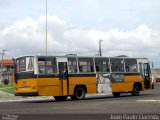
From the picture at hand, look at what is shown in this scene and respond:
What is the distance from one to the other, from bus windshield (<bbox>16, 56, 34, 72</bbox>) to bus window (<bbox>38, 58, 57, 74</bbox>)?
55 centimetres

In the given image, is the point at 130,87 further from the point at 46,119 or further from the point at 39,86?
the point at 46,119

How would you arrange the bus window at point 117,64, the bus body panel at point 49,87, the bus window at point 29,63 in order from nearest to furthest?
the bus body panel at point 49,87 → the bus window at point 29,63 → the bus window at point 117,64

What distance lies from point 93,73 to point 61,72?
2.99 m

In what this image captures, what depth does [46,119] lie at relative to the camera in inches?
640

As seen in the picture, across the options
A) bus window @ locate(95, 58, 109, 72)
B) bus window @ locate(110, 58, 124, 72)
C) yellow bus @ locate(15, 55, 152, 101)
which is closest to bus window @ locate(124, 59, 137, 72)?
yellow bus @ locate(15, 55, 152, 101)

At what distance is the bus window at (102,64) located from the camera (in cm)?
3320

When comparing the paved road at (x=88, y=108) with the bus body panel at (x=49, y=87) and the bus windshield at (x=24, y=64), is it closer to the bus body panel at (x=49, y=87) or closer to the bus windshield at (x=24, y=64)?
the bus body panel at (x=49, y=87)

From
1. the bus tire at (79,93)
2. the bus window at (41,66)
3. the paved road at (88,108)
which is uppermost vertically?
the bus window at (41,66)

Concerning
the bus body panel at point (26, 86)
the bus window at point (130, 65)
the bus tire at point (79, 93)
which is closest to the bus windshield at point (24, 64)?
the bus body panel at point (26, 86)

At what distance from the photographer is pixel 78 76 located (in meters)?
31.7

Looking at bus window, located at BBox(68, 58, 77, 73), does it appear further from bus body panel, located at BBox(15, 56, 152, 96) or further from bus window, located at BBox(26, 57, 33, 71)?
bus window, located at BBox(26, 57, 33, 71)

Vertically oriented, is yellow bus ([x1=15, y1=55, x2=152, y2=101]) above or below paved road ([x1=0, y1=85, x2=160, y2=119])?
above

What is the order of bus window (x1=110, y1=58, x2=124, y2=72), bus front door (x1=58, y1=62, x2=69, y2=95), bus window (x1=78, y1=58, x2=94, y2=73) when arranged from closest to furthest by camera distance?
bus front door (x1=58, y1=62, x2=69, y2=95) < bus window (x1=78, y1=58, x2=94, y2=73) < bus window (x1=110, y1=58, x2=124, y2=72)

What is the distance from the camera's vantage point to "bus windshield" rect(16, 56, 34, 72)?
29.6 metres
